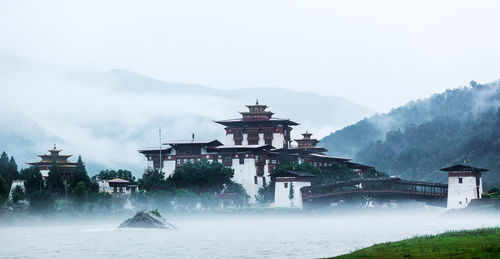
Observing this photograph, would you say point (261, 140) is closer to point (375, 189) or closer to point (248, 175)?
point (248, 175)

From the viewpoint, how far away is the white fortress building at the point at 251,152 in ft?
401

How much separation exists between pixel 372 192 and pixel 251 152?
21517 mm

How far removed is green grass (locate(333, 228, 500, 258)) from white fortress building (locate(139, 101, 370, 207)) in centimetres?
6552

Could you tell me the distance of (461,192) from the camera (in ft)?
325

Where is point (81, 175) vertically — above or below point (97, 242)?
above

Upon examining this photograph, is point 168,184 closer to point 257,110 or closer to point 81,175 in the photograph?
point 81,175

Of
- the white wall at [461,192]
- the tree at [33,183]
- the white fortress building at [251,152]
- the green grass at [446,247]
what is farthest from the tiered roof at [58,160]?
the green grass at [446,247]

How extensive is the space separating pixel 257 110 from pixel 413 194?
37.4 meters

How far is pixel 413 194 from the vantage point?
346 feet

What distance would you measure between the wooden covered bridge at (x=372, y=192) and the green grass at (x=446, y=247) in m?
55.2

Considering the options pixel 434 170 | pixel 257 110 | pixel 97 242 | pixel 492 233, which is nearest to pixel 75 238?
pixel 97 242

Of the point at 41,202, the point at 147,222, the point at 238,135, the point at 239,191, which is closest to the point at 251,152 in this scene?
the point at 239,191

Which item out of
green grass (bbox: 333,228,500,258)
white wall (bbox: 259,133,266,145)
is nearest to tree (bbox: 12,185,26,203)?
white wall (bbox: 259,133,266,145)

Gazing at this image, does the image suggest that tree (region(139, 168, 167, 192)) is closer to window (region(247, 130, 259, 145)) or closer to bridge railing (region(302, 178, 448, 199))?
window (region(247, 130, 259, 145))
